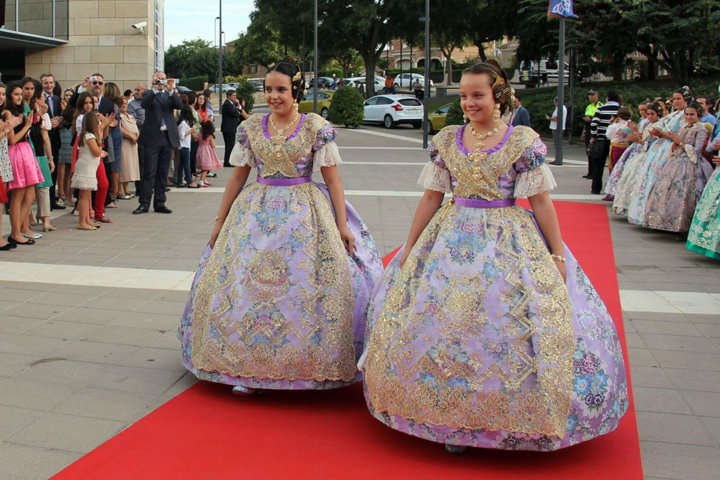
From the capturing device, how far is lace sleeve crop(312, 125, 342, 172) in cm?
486

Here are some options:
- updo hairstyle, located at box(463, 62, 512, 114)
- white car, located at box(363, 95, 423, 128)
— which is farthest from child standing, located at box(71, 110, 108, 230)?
white car, located at box(363, 95, 423, 128)

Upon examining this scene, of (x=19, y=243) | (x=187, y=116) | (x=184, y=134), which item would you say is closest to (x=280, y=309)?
(x=19, y=243)

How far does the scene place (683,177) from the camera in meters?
10.7

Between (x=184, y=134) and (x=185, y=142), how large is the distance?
14 cm

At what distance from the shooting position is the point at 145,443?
4.13 metres

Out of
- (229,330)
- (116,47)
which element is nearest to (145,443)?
(229,330)

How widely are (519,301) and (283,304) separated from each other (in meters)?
1.38

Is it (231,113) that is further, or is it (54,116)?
(231,113)

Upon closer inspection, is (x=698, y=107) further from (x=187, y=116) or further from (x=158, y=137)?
(x=187, y=116)

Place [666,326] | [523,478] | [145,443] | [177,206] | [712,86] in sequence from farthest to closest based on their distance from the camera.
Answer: [712,86], [177,206], [666,326], [145,443], [523,478]

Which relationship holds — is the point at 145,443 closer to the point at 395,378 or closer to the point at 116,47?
the point at 395,378

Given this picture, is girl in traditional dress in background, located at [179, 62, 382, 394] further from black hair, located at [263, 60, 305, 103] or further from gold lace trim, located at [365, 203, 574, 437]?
gold lace trim, located at [365, 203, 574, 437]

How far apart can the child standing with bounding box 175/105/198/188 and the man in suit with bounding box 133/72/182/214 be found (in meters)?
1.98

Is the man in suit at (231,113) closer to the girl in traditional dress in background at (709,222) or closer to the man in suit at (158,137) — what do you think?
the man in suit at (158,137)
